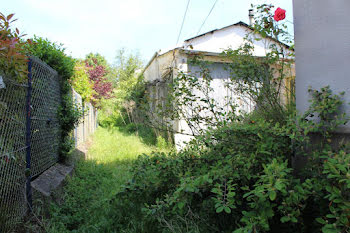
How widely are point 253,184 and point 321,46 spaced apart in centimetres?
136

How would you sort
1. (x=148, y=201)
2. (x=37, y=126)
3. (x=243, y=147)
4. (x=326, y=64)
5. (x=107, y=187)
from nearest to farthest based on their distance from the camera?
(x=326, y=64) → (x=243, y=147) → (x=148, y=201) → (x=37, y=126) → (x=107, y=187)

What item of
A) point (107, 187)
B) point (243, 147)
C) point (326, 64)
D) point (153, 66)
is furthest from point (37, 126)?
point (153, 66)

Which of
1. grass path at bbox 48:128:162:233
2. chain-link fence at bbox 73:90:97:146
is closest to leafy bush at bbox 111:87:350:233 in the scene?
grass path at bbox 48:128:162:233

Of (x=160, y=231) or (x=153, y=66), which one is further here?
(x=153, y=66)

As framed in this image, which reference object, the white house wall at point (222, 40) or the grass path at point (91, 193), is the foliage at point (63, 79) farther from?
the white house wall at point (222, 40)

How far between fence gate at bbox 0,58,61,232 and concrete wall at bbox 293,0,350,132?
2.78 metres

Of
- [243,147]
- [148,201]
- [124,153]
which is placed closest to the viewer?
[243,147]

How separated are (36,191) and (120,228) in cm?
137

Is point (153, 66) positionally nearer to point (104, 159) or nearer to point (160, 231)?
point (104, 159)

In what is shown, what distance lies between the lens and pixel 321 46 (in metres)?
2.03

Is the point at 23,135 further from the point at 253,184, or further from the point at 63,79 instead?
the point at 253,184

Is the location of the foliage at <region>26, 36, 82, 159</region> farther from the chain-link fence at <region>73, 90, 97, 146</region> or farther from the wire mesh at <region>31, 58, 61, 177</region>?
the chain-link fence at <region>73, 90, 97, 146</region>

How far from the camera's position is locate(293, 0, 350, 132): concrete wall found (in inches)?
74.3

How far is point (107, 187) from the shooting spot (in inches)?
165
